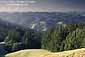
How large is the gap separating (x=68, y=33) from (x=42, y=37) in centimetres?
314

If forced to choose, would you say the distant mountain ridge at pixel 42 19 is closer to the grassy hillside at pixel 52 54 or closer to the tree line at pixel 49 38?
the tree line at pixel 49 38

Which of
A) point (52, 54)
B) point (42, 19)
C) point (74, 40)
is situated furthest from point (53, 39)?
point (52, 54)

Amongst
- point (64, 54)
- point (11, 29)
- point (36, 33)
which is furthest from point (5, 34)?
point (64, 54)

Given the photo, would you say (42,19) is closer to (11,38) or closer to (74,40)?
(11,38)

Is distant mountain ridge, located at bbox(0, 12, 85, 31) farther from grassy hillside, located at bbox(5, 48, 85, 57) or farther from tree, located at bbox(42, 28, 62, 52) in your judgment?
grassy hillside, located at bbox(5, 48, 85, 57)

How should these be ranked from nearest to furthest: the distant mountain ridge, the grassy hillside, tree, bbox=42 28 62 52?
the grassy hillside < tree, bbox=42 28 62 52 < the distant mountain ridge

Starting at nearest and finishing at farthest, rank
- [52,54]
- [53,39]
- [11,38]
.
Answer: [52,54]
[53,39]
[11,38]

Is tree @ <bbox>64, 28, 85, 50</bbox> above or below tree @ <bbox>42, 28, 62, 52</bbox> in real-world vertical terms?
above

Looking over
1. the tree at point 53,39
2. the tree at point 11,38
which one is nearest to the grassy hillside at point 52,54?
the tree at point 53,39

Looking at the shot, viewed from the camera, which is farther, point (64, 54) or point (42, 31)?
point (42, 31)

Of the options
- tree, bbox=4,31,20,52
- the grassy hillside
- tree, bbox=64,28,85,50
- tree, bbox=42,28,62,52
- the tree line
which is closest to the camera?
the grassy hillside

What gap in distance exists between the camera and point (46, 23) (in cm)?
2812

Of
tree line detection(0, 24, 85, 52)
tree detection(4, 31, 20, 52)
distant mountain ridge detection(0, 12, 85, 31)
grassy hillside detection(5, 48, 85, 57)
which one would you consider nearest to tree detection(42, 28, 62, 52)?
tree line detection(0, 24, 85, 52)

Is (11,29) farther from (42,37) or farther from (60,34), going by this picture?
(60,34)
